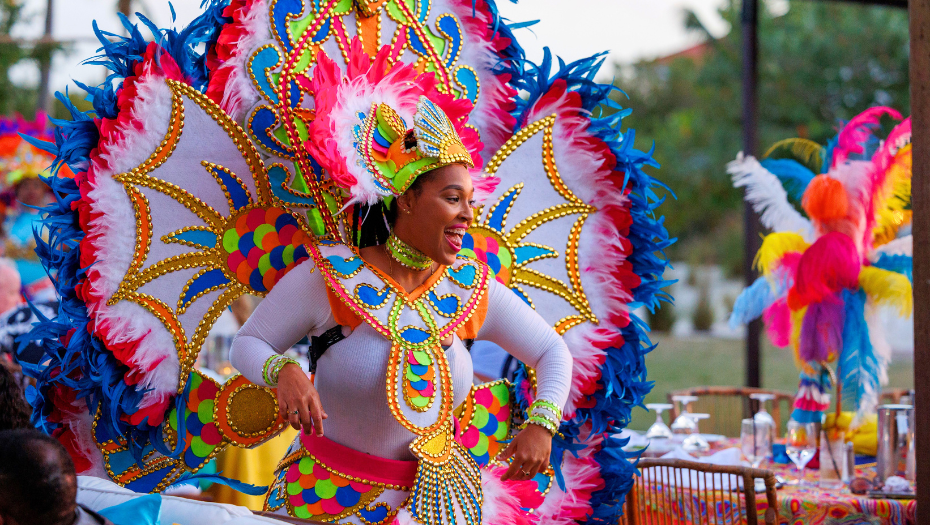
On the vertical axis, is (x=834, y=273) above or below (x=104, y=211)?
Answer: above

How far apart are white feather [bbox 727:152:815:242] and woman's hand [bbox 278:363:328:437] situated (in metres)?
2.57

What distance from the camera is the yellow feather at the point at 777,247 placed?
145 inches

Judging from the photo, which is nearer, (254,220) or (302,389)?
(302,389)

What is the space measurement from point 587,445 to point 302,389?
0.97 metres

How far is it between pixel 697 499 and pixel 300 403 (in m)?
1.65

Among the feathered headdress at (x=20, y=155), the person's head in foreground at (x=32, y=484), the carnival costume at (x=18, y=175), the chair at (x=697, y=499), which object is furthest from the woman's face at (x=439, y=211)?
the feathered headdress at (x=20, y=155)

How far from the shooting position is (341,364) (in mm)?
2016

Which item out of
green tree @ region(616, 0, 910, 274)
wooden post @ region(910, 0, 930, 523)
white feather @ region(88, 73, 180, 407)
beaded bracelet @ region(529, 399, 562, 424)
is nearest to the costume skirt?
beaded bracelet @ region(529, 399, 562, 424)

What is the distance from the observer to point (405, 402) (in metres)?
2.01

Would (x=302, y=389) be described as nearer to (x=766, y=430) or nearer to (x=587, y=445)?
(x=587, y=445)

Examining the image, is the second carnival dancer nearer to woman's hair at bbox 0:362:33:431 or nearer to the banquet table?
woman's hair at bbox 0:362:33:431

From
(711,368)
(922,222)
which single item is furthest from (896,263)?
(711,368)

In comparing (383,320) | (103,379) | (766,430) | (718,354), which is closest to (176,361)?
(103,379)

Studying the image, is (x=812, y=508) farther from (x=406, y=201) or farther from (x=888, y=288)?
(x=406, y=201)
